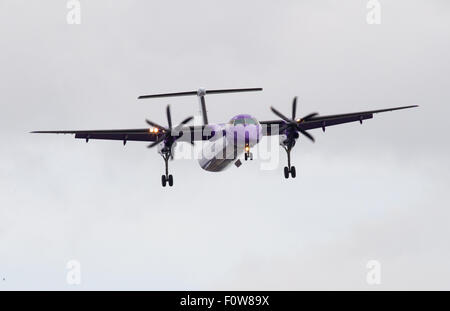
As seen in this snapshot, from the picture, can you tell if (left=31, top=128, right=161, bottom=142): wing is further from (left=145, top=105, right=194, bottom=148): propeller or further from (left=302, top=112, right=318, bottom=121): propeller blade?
(left=302, top=112, right=318, bottom=121): propeller blade

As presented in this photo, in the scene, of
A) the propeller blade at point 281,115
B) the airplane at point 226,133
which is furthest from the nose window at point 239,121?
the propeller blade at point 281,115

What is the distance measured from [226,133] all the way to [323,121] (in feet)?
38.5

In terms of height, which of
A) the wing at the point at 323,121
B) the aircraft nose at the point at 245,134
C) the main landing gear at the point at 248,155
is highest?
the wing at the point at 323,121

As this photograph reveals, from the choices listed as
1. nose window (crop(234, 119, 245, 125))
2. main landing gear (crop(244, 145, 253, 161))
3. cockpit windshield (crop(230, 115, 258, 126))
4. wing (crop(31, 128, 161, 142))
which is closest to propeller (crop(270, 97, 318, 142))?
cockpit windshield (crop(230, 115, 258, 126))

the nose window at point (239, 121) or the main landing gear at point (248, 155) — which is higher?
the nose window at point (239, 121)

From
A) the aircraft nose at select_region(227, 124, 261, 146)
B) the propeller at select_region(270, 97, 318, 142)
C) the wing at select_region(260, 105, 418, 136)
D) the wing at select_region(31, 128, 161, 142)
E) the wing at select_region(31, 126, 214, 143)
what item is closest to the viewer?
the aircraft nose at select_region(227, 124, 261, 146)

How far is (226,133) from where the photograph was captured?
2034 inches

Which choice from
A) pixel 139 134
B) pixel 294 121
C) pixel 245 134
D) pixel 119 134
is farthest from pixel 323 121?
pixel 119 134

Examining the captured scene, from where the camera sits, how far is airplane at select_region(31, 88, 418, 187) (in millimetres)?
51312

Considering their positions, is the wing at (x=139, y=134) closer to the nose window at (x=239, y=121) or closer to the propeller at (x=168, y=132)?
the propeller at (x=168, y=132)

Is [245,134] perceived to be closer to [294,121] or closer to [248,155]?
[248,155]

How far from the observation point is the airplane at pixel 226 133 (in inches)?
2020
